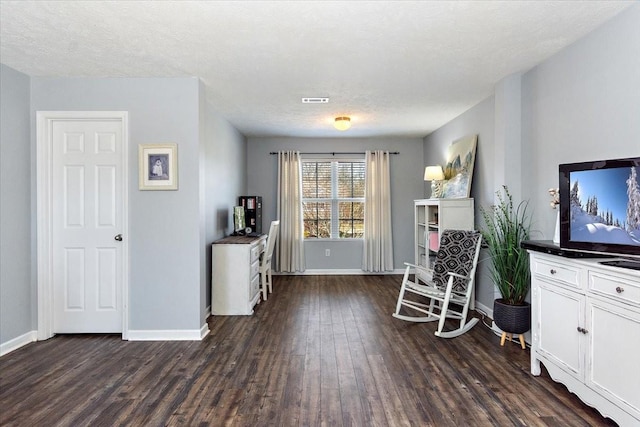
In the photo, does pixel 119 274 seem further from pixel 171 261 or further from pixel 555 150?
pixel 555 150

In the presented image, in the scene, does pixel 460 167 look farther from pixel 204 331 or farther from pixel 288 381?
pixel 204 331

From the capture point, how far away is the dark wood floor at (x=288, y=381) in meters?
2.17

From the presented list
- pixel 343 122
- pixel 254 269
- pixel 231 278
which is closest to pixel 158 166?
pixel 231 278

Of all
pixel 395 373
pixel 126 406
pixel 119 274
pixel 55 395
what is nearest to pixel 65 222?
pixel 119 274

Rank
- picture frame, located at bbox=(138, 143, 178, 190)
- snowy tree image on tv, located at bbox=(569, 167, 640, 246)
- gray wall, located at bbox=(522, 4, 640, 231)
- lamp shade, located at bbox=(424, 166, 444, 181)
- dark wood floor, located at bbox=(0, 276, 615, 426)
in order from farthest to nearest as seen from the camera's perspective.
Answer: lamp shade, located at bbox=(424, 166, 444, 181) → picture frame, located at bbox=(138, 143, 178, 190) → gray wall, located at bbox=(522, 4, 640, 231) → dark wood floor, located at bbox=(0, 276, 615, 426) → snowy tree image on tv, located at bbox=(569, 167, 640, 246)

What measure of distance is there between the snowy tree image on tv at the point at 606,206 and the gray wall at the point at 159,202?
3012mm

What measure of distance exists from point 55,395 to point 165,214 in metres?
1.59

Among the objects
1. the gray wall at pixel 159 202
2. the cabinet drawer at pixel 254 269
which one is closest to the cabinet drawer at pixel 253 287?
the cabinet drawer at pixel 254 269

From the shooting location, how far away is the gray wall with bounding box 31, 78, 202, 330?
11.3ft

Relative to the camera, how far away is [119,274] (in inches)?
138

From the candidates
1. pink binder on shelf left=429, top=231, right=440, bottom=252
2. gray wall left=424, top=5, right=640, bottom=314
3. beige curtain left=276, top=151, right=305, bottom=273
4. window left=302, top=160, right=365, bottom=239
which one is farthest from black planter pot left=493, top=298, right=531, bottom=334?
beige curtain left=276, top=151, right=305, bottom=273

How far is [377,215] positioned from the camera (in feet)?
21.3

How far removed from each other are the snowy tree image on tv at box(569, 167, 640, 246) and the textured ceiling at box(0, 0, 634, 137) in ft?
3.44

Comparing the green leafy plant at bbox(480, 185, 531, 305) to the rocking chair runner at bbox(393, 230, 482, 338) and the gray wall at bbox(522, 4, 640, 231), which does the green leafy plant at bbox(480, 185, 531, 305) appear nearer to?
the gray wall at bbox(522, 4, 640, 231)
